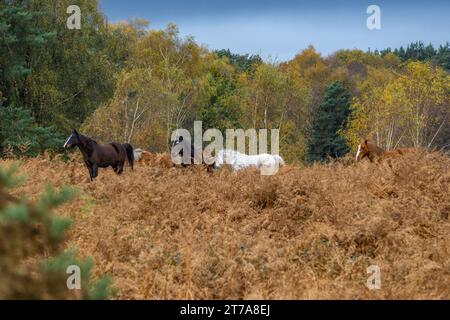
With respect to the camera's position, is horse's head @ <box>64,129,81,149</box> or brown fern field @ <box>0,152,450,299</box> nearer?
brown fern field @ <box>0,152,450,299</box>

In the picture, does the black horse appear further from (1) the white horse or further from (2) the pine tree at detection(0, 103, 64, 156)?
(2) the pine tree at detection(0, 103, 64, 156)

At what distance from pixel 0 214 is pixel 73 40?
31.1 m

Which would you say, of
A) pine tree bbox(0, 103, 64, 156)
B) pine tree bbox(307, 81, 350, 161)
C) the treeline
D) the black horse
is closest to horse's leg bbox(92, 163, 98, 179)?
the black horse

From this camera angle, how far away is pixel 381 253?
771 centimetres

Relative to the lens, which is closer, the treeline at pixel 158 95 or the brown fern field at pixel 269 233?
the brown fern field at pixel 269 233

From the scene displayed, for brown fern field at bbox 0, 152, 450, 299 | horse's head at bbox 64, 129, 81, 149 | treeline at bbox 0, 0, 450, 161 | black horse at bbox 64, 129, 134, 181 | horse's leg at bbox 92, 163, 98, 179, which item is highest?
treeline at bbox 0, 0, 450, 161

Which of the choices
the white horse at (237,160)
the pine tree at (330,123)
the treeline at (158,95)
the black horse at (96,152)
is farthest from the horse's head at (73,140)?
the pine tree at (330,123)

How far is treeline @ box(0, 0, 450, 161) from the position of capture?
94.0 feet

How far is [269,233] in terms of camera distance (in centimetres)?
863

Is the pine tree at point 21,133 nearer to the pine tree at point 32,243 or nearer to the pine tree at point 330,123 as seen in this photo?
the pine tree at point 32,243

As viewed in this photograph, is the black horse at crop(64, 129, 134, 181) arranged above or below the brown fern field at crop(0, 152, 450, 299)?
above

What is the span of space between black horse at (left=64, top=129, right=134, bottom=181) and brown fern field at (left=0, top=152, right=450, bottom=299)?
5.92 feet

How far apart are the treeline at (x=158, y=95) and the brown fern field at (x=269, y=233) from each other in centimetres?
1039

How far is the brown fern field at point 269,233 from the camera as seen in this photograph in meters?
6.37
